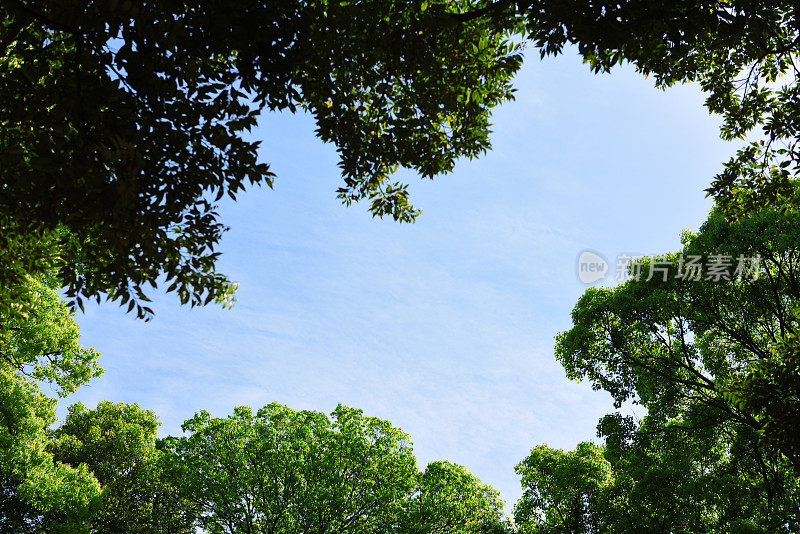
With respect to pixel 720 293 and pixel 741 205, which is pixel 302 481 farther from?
pixel 741 205

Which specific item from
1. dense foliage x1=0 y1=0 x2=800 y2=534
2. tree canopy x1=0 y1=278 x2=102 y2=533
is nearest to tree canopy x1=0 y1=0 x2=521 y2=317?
dense foliage x1=0 y1=0 x2=800 y2=534

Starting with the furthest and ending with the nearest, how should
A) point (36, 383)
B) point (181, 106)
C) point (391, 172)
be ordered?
1. point (36, 383)
2. point (391, 172)
3. point (181, 106)

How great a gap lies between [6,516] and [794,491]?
35837 mm

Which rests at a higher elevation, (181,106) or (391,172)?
(391,172)

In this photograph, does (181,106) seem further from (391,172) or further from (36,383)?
(36,383)

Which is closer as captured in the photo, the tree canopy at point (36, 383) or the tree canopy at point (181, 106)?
the tree canopy at point (181, 106)

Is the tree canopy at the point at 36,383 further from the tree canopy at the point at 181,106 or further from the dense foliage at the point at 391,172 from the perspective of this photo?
the tree canopy at the point at 181,106

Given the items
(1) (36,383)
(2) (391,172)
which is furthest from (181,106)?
(1) (36,383)

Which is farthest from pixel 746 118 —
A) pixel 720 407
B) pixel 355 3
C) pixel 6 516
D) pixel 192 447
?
pixel 6 516

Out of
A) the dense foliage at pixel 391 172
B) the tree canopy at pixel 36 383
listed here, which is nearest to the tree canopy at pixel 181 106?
the dense foliage at pixel 391 172

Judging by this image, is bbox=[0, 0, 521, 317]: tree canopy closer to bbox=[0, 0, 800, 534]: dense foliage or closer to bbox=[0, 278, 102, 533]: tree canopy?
bbox=[0, 0, 800, 534]: dense foliage

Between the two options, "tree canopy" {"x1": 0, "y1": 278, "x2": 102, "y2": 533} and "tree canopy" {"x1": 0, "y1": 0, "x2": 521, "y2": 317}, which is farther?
"tree canopy" {"x1": 0, "y1": 278, "x2": 102, "y2": 533}

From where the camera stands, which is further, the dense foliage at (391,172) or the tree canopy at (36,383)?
the tree canopy at (36,383)

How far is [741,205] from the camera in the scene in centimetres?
988
